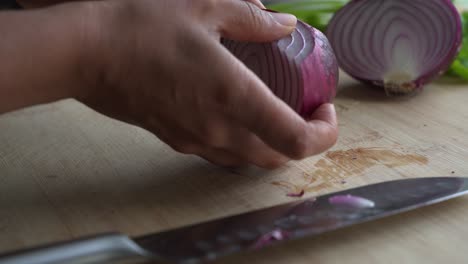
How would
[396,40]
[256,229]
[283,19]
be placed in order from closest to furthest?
[256,229] < [283,19] < [396,40]

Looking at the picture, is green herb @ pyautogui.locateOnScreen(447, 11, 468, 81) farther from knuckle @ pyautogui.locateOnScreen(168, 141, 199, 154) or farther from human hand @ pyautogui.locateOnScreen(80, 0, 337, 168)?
knuckle @ pyautogui.locateOnScreen(168, 141, 199, 154)

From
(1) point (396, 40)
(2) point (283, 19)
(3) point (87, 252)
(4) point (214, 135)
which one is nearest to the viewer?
(3) point (87, 252)

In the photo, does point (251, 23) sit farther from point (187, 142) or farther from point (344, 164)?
point (344, 164)

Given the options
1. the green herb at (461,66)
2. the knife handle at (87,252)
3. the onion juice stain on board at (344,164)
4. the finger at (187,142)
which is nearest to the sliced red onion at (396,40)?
the green herb at (461,66)

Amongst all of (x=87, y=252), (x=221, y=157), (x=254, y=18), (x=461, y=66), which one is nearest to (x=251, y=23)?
(x=254, y=18)


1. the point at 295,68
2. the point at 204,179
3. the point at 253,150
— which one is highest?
the point at 295,68

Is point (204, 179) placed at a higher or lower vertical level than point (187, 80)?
lower

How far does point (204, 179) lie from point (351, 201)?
29 centimetres

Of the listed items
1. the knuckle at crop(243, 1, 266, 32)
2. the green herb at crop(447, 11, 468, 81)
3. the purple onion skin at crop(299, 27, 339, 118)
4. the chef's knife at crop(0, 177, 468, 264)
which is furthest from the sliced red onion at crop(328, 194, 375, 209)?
the green herb at crop(447, 11, 468, 81)

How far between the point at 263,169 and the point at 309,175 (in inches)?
3.5

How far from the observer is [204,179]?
3.71 feet

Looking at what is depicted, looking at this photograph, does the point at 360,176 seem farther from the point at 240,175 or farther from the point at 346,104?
the point at 346,104

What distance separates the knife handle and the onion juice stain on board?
0.36 m

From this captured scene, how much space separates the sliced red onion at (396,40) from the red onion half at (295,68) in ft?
1.54
